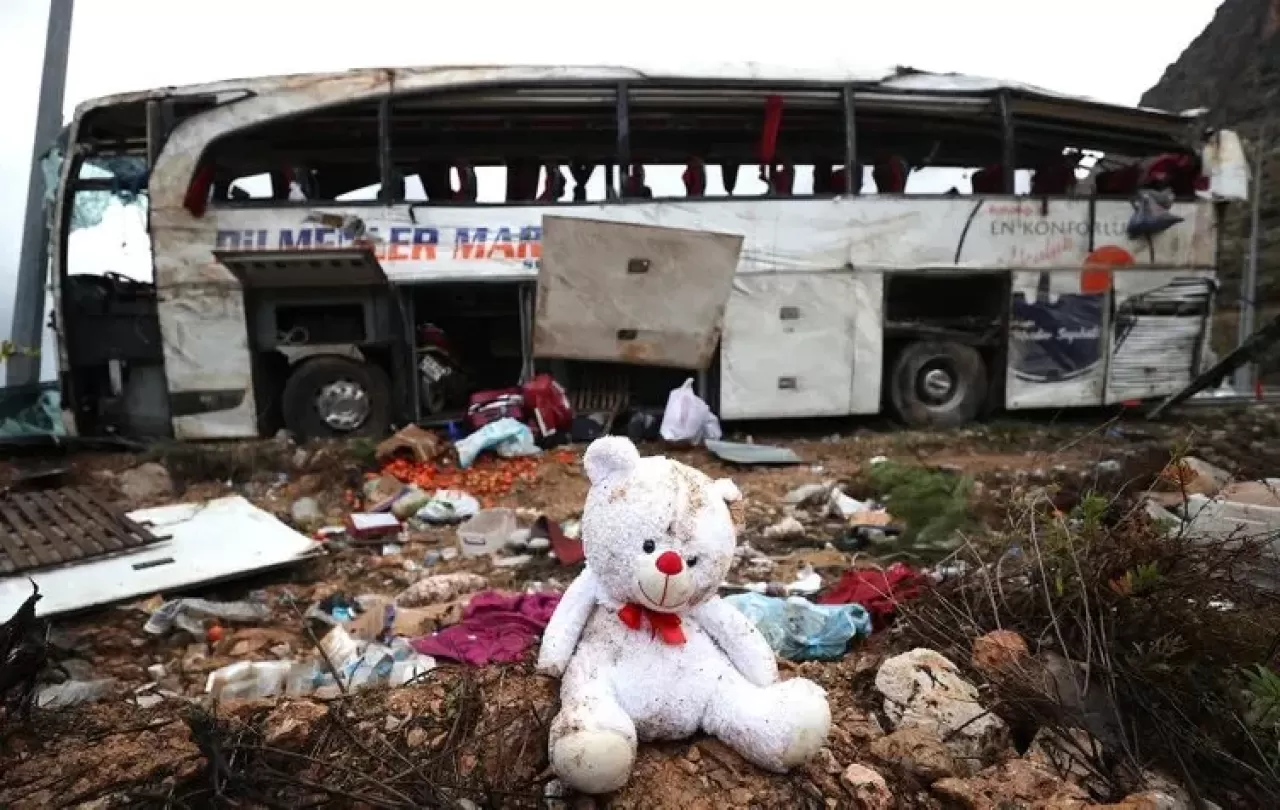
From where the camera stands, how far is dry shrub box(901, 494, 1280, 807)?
172 centimetres

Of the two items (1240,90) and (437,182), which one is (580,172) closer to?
(437,182)

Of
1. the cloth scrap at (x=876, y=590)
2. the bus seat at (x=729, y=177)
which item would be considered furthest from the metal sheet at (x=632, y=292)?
the cloth scrap at (x=876, y=590)

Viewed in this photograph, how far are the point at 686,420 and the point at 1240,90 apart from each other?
3607 cm

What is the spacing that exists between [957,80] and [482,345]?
5894 millimetres

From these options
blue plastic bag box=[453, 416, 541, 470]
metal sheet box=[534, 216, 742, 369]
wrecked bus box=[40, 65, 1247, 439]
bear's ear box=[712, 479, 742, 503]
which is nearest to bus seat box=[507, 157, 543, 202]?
wrecked bus box=[40, 65, 1247, 439]

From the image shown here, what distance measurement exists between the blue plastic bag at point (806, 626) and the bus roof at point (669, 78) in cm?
578

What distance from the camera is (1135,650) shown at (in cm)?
191

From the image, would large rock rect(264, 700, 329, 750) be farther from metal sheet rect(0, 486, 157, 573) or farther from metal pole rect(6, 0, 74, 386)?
metal pole rect(6, 0, 74, 386)

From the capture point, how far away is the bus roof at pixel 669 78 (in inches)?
259

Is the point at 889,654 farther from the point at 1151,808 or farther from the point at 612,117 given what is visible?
the point at 612,117

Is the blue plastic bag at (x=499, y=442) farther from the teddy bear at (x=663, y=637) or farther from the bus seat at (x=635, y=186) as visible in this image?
the teddy bear at (x=663, y=637)

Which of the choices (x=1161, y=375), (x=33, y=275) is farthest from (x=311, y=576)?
(x=1161, y=375)

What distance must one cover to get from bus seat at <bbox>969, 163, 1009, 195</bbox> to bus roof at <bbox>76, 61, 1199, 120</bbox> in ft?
2.55

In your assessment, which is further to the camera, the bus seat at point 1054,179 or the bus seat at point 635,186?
the bus seat at point 1054,179
